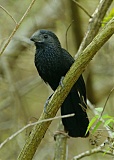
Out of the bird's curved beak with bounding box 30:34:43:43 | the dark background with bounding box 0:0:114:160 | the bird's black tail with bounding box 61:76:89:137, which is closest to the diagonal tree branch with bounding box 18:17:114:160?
the bird's black tail with bounding box 61:76:89:137

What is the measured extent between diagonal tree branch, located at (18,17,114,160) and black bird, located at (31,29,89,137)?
27.2 inches

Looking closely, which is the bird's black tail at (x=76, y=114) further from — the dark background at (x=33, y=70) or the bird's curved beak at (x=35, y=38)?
the dark background at (x=33, y=70)

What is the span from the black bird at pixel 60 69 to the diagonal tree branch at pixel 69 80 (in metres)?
0.69

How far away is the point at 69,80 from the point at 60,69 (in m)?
0.85

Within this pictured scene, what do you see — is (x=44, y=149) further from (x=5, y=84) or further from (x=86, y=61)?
(x=86, y=61)

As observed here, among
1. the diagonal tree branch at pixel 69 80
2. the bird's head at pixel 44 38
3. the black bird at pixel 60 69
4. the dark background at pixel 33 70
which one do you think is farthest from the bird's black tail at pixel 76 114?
the dark background at pixel 33 70

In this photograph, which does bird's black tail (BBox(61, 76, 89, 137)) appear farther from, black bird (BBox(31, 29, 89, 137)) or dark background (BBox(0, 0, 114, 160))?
dark background (BBox(0, 0, 114, 160))

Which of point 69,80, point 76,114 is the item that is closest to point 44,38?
point 76,114

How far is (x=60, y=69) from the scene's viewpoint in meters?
3.78

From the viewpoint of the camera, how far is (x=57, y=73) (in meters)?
3.82

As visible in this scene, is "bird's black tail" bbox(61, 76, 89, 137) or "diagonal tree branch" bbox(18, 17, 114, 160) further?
"bird's black tail" bbox(61, 76, 89, 137)

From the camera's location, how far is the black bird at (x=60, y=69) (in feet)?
12.3

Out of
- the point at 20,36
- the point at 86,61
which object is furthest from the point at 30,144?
the point at 20,36

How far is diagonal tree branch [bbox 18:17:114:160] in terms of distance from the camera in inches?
111
